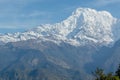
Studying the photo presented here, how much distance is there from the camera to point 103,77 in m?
184

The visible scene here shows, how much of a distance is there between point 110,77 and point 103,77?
9.85 feet

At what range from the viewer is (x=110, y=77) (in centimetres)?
18438

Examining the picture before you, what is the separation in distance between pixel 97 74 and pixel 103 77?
11.5 feet

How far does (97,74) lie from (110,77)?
552cm

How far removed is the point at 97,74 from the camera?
18612cm
